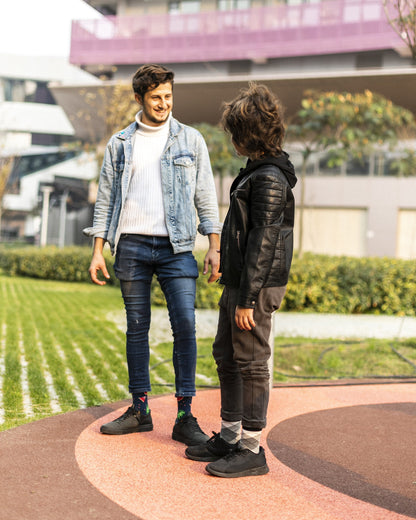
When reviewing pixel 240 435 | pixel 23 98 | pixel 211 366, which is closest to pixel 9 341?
pixel 211 366

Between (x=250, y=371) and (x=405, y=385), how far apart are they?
2909 mm

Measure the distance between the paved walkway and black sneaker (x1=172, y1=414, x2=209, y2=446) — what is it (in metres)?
0.05

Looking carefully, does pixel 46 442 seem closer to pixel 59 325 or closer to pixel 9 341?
pixel 9 341

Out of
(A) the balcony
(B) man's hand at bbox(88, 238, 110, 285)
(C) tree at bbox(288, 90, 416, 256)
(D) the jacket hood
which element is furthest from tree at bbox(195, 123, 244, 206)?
(D) the jacket hood

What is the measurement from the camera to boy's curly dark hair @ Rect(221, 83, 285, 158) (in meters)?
2.95

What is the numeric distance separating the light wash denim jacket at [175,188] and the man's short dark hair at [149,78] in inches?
9.6

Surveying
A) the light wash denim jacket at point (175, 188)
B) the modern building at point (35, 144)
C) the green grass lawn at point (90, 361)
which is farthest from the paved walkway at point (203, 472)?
the modern building at point (35, 144)

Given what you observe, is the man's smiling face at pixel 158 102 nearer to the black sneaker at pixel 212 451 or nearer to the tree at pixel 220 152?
the black sneaker at pixel 212 451

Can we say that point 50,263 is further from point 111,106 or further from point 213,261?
→ point 213,261

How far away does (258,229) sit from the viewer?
2.91 meters

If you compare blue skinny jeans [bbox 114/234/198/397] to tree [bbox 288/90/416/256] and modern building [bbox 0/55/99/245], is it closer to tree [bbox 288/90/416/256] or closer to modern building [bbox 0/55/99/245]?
tree [bbox 288/90/416/256]

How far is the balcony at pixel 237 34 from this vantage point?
22938mm

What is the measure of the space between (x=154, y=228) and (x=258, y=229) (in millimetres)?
823

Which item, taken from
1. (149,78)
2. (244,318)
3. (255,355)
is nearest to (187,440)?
(255,355)
